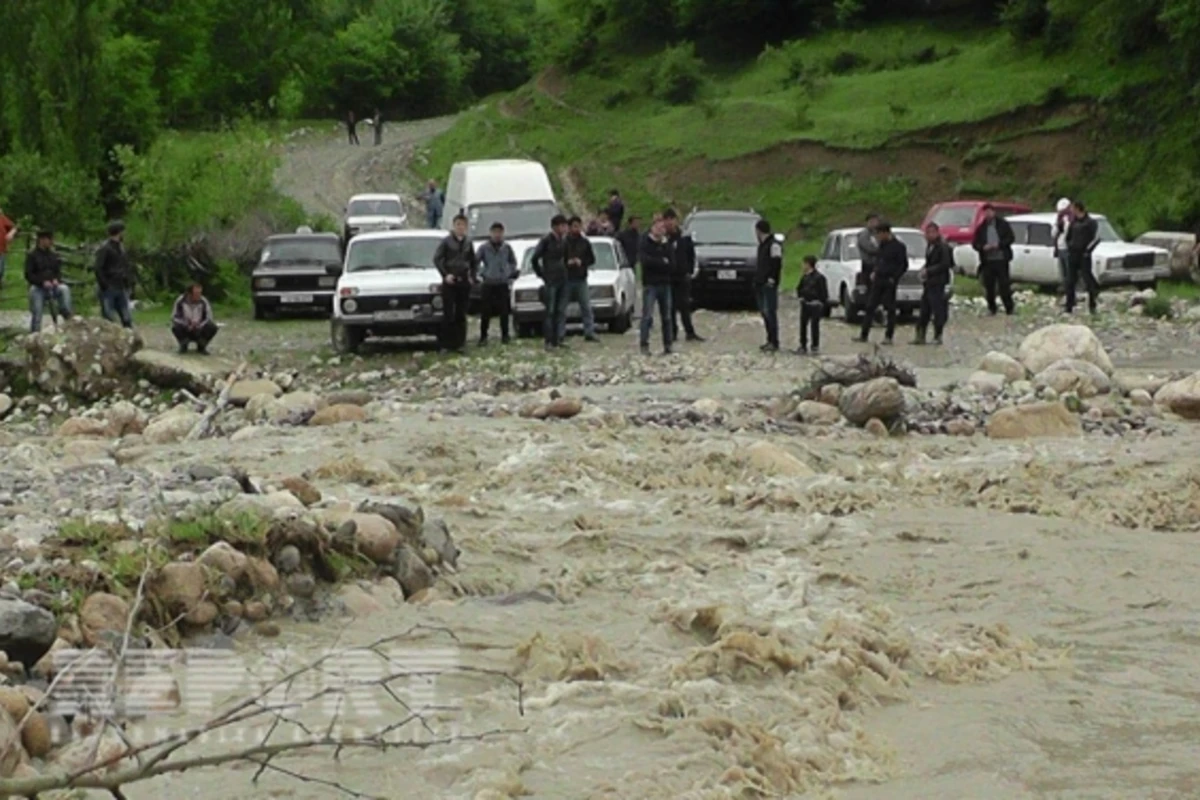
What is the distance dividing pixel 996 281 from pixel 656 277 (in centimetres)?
721

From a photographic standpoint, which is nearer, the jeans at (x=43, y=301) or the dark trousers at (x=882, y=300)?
the jeans at (x=43, y=301)

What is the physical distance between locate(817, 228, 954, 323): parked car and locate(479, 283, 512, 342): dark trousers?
5.12 meters

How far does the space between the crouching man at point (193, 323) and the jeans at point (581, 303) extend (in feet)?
15.0

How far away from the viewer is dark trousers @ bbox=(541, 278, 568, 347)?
75.3ft

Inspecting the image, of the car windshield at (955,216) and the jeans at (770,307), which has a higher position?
the car windshield at (955,216)

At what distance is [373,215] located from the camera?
39.1m

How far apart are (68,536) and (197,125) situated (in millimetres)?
60943

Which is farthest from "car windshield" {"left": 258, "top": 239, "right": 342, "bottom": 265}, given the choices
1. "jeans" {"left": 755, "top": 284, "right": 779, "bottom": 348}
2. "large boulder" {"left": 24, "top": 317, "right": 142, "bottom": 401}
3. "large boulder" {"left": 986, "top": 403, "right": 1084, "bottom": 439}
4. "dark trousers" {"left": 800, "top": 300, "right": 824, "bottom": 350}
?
"large boulder" {"left": 986, "top": 403, "right": 1084, "bottom": 439}

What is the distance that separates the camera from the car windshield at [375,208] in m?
39.2

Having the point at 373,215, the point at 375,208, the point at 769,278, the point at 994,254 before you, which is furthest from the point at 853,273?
the point at 375,208

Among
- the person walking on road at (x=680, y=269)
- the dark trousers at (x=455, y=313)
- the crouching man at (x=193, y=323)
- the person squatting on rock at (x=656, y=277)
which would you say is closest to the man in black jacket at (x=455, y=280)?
the dark trousers at (x=455, y=313)

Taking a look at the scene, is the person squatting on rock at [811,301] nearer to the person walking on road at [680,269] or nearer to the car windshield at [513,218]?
the person walking on road at [680,269]

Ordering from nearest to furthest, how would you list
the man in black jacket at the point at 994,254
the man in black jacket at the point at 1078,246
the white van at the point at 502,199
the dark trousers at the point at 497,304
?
1. the dark trousers at the point at 497,304
2. the man in black jacket at the point at 1078,246
3. the man in black jacket at the point at 994,254
4. the white van at the point at 502,199

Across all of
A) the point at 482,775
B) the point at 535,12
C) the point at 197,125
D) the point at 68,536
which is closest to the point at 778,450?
the point at 68,536
